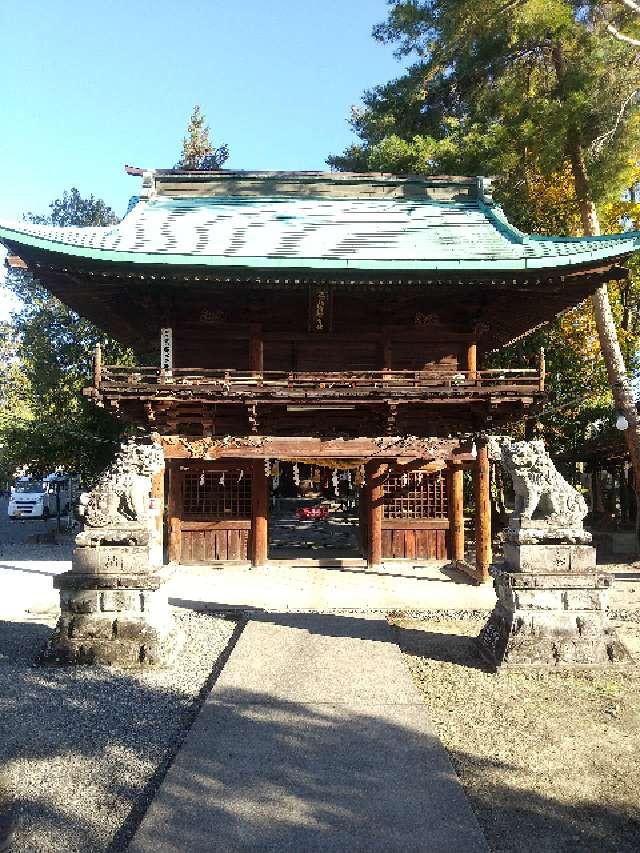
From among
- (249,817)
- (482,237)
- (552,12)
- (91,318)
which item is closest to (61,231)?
(91,318)

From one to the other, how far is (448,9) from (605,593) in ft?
55.0

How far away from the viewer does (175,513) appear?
47.6 feet

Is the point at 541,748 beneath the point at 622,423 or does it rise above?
beneath

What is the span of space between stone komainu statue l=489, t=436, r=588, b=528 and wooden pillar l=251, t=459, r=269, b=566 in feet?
23.5

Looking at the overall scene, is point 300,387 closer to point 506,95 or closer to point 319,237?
point 319,237

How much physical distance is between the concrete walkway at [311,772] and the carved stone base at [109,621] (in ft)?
3.85

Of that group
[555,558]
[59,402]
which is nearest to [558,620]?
[555,558]

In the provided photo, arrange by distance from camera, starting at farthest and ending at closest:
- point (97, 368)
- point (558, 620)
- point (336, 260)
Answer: point (336, 260) → point (97, 368) → point (558, 620)

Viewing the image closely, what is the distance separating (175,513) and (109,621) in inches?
273

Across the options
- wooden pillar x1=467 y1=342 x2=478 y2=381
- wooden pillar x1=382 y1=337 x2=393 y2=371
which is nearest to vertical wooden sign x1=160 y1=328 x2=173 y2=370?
wooden pillar x1=382 y1=337 x2=393 y2=371

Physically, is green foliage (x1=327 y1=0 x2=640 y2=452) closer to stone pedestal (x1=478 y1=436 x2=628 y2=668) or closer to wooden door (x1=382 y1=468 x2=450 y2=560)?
wooden door (x1=382 y1=468 x2=450 y2=560)

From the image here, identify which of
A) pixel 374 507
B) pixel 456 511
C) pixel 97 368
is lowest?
pixel 456 511

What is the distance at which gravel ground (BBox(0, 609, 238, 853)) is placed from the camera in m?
4.00

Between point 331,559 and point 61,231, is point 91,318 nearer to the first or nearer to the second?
point 61,231
